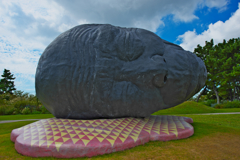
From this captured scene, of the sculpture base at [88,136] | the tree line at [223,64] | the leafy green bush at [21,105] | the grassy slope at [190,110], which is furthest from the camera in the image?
the tree line at [223,64]

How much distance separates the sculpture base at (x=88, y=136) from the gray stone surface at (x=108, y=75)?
0.44 m

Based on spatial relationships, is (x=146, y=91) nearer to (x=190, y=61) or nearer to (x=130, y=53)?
(x=130, y=53)

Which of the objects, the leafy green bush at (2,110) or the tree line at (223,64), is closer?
the leafy green bush at (2,110)

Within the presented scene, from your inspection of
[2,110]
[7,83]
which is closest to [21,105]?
[2,110]

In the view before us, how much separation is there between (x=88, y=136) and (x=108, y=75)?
159 cm

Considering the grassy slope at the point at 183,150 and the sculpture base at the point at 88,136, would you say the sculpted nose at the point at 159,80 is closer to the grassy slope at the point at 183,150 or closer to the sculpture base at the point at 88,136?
the sculpture base at the point at 88,136

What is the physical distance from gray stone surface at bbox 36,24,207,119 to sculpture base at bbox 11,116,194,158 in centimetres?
44

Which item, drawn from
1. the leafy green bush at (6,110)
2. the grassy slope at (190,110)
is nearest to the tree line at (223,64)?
the grassy slope at (190,110)

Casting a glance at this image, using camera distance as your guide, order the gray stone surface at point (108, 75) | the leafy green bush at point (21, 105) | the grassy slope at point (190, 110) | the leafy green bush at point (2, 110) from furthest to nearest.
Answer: the leafy green bush at point (21, 105), the leafy green bush at point (2, 110), the grassy slope at point (190, 110), the gray stone surface at point (108, 75)

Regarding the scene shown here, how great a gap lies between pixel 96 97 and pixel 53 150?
5.23 feet

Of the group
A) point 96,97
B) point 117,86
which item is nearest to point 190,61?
point 117,86

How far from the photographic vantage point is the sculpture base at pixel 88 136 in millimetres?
2568

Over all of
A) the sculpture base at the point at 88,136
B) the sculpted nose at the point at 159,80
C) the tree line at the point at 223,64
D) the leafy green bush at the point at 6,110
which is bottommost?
the leafy green bush at the point at 6,110

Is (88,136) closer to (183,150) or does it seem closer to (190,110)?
(183,150)
